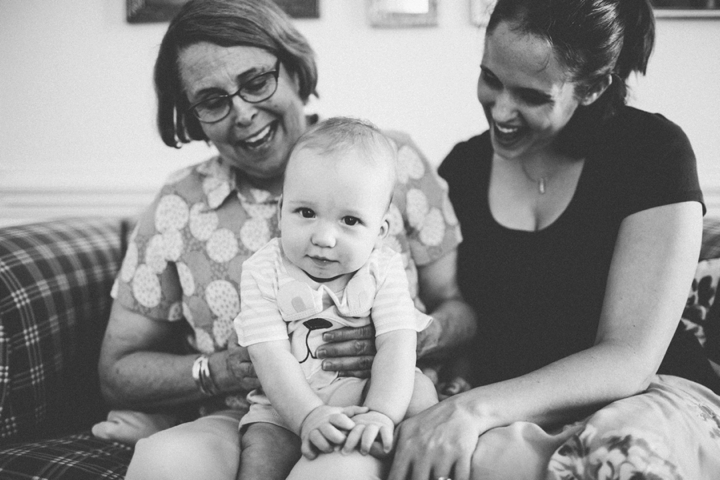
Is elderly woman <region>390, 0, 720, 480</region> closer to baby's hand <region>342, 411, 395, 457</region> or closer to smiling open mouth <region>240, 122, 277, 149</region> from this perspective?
baby's hand <region>342, 411, 395, 457</region>

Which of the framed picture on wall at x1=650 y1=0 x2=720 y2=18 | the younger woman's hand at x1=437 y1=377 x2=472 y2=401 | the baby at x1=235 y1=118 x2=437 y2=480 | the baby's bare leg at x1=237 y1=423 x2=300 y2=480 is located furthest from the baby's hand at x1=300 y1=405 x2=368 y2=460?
the framed picture on wall at x1=650 y1=0 x2=720 y2=18

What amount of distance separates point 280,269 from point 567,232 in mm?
634

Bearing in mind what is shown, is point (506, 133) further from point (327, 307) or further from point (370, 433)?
point (370, 433)

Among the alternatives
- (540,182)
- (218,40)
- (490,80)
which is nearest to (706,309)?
(540,182)

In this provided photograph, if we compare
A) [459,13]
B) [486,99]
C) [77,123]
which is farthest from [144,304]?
[459,13]

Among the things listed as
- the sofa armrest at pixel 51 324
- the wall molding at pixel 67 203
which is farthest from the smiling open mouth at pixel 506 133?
the wall molding at pixel 67 203

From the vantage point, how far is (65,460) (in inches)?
45.3

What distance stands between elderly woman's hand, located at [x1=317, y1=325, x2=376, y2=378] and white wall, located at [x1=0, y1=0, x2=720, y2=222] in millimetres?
1081

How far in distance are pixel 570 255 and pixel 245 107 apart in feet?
2.48

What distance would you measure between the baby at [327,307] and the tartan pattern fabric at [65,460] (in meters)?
0.33

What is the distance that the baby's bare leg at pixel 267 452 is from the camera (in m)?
0.95

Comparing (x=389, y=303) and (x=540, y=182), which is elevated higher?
(x=540, y=182)

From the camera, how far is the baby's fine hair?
0.94 metres

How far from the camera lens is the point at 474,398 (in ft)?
3.27
